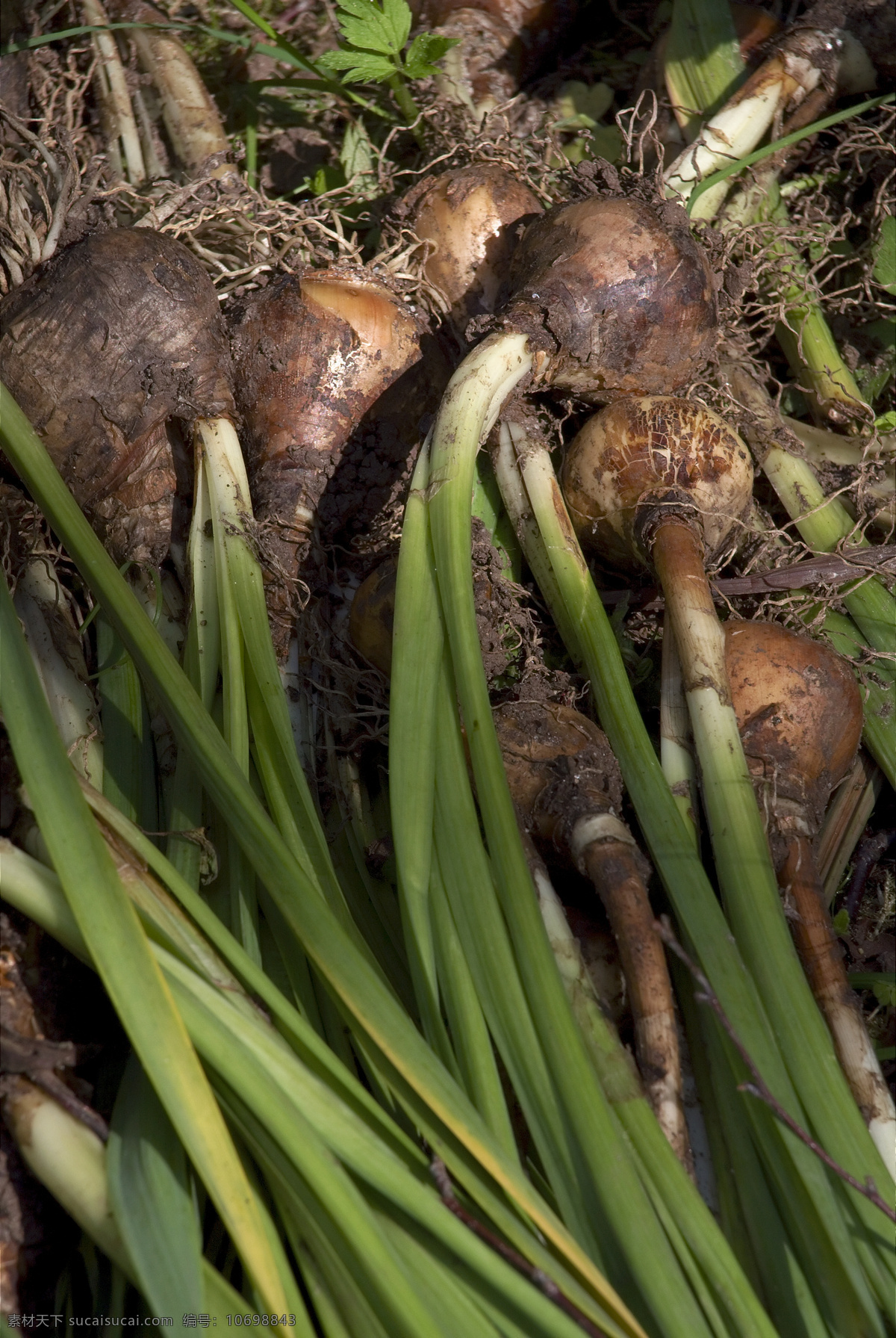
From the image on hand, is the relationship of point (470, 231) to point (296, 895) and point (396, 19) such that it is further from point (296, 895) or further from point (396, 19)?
point (296, 895)

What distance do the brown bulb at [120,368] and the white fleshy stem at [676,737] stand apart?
96cm

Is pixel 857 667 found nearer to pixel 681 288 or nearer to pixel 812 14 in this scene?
pixel 681 288

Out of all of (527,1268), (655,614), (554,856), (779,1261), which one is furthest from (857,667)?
(527,1268)

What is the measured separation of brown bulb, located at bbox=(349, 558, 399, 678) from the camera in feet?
5.45

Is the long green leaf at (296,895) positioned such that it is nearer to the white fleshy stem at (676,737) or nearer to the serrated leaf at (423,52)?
the white fleshy stem at (676,737)

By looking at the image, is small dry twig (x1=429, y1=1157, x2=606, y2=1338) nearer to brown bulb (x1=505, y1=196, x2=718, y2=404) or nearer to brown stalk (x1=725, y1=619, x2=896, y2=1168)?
brown stalk (x1=725, y1=619, x2=896, y2=1168)

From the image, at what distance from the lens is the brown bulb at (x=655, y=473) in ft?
5.53

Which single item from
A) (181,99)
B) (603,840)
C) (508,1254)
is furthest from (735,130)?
(508,1254)

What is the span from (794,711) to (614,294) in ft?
2.72

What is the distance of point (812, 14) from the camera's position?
206cm

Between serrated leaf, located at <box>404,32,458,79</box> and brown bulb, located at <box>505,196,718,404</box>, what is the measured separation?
1.71ft

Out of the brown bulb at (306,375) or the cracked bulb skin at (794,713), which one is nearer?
the cracked bulb skin at (794,713)

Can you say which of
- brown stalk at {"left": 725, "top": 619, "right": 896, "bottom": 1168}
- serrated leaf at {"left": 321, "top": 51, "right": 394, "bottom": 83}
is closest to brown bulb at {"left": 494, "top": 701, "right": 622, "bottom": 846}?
brown stalk at {"left": 725, "top": 619, "right": 896, "bottom": 1168}

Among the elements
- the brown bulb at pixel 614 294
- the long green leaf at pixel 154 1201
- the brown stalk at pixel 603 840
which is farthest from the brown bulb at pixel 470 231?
the long green leaf at pixel 154 1201
